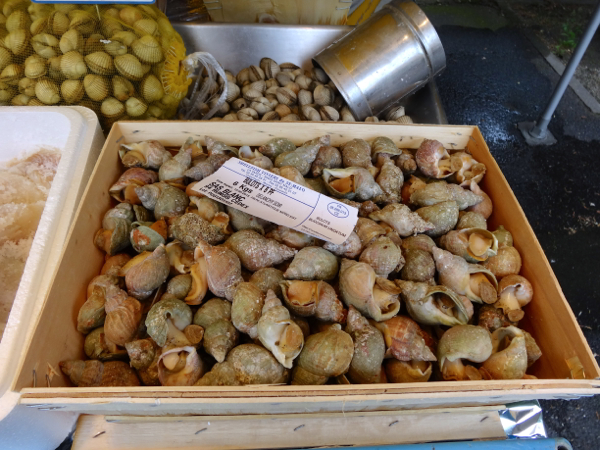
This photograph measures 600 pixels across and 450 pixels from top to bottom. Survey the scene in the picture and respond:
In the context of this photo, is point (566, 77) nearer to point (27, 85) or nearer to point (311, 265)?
point (311, 265)

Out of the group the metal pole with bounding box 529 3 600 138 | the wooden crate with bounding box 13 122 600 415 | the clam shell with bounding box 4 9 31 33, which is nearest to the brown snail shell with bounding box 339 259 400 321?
the wooden crate with bounding box 13 122 600 415

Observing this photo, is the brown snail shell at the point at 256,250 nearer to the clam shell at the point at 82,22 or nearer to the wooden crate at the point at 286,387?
the wooden crate at the point at 286,387

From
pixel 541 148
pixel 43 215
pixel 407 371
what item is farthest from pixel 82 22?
pixel 541 148

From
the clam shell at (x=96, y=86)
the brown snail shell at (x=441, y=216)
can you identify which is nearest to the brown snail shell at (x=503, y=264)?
the brown snail shell at (x=441, y=216)

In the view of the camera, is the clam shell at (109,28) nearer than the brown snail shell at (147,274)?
No

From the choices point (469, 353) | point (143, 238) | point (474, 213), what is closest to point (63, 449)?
point (143, 238)

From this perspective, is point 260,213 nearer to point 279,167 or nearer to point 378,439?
point 279,167
